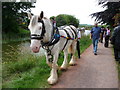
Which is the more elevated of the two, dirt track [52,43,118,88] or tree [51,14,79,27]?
tree [51,14,79,27]

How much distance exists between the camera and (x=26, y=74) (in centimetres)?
600

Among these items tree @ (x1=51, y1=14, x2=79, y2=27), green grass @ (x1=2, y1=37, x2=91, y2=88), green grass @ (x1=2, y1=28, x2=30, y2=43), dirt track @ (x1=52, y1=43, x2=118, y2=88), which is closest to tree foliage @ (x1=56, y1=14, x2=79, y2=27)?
tree @ (x1=51, y1=14, x2=79, y2=27)

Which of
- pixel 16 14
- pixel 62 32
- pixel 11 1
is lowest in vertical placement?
pixel 62 32

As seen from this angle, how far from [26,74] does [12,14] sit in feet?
96.9

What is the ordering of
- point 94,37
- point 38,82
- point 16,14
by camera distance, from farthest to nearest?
point 16,14
point 94,37
point 38,82

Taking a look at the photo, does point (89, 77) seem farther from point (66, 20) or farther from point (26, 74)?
point (66, 20)

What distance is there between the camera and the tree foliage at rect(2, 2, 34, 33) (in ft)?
108

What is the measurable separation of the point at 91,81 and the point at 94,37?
175 inches

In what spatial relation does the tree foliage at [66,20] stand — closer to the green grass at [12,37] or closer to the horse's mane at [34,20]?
the green grass at [12,37]

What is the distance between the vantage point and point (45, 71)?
19.1ft

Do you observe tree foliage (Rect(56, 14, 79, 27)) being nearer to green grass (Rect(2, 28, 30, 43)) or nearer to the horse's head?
green grass (Rect(2, 28, 30, 43))

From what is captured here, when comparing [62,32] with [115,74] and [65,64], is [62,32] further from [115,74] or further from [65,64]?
[115,74]

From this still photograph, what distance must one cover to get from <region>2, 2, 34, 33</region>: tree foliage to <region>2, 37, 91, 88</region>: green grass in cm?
2635

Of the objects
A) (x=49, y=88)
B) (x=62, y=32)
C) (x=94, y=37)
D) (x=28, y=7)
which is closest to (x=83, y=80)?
(x=49, y=88)
